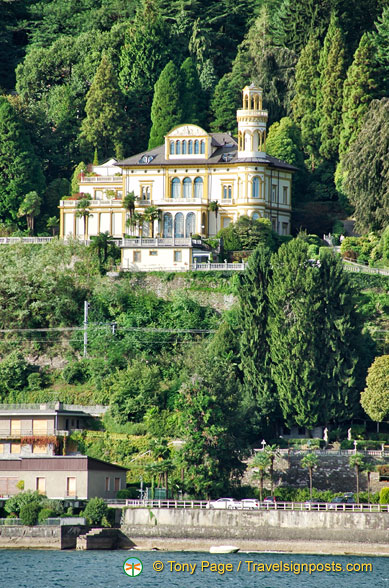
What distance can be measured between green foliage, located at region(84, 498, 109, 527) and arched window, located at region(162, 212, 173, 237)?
34885 mm

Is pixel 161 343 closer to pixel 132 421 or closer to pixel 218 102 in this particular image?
pixel 132 421

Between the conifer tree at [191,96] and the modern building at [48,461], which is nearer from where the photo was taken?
the modern building at [48,461]

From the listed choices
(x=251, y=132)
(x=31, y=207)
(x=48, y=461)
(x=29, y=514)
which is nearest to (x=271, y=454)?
(x=48, y=461)

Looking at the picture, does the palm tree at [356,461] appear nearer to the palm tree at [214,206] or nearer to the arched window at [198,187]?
the palm tree at [214,206]

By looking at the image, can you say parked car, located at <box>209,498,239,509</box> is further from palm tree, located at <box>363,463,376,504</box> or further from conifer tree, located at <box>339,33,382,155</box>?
conifer tree, located at <box>339,33,382,155</box>

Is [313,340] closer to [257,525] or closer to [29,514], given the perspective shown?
[257,525]

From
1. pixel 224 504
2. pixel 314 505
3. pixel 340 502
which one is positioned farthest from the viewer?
pixel 340 502

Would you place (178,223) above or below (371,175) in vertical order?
below

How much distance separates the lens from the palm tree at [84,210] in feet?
349

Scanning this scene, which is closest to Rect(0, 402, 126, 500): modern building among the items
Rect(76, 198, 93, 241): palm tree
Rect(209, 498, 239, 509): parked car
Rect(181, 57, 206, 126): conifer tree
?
Rect(209, 498, 239, 509): parked car

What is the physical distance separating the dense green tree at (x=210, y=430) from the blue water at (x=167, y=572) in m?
4.94

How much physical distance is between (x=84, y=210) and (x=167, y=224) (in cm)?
623

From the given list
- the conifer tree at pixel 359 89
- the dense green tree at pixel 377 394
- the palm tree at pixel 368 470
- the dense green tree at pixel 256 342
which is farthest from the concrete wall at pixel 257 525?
the conifer tree at pixel 359 89

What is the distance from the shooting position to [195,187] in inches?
4230
